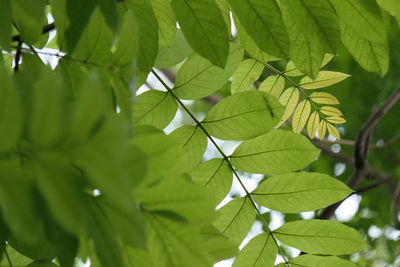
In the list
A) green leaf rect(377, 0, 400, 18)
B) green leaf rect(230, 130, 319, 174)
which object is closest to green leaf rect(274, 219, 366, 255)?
green leaf rect(230, 130, 319, 174)

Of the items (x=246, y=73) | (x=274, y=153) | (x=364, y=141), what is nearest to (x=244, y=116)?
(x=274, y=153)

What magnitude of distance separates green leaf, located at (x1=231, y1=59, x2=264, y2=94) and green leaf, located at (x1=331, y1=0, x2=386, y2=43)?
28 centimetres

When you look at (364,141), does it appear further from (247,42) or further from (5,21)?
(5,21)

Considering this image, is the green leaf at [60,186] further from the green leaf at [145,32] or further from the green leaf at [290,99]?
the green leaf at [290,99]

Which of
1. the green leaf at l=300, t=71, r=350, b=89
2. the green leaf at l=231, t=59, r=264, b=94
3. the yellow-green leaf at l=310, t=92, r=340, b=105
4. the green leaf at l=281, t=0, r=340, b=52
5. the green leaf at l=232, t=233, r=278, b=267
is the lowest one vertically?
the green leaf at l=232, t=233, r=278, b=267

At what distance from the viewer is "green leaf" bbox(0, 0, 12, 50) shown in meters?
0.61

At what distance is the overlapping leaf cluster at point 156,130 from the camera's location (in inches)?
17.2

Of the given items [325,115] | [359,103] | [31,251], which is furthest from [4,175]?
[359,103]

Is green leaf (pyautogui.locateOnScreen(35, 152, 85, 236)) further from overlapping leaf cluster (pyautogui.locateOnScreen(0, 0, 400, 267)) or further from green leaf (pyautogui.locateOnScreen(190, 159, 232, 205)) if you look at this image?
green leaf (pyautogui.locateOnScreen(190, 159, 232, 205))

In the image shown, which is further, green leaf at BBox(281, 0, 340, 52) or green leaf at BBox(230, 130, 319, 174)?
green leaf at BBox(230, 130, 319, 174)

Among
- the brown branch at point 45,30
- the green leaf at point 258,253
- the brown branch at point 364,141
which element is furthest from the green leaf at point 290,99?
the brown branch at point 364,141

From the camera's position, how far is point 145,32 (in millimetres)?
832

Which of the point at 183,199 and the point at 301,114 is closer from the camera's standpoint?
the point at 183,199

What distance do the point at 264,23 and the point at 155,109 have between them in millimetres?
272
